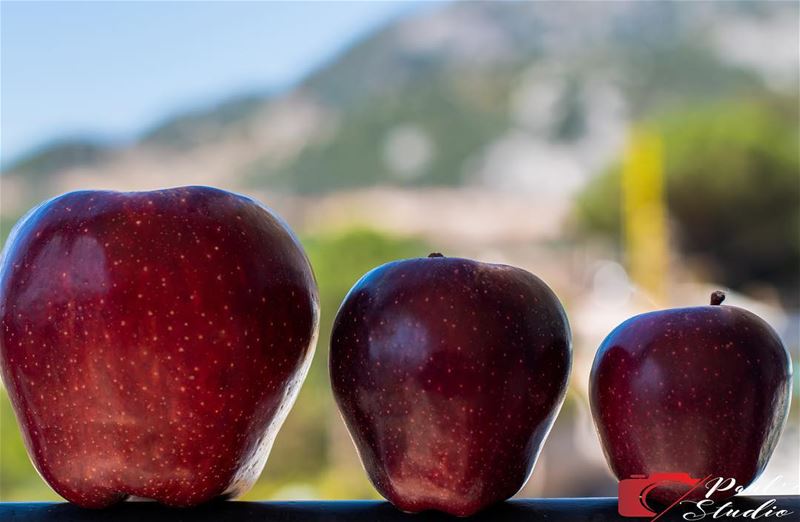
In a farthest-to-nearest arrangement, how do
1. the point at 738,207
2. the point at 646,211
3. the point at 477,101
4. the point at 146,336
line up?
1. the point at 477,101
2. the point at 738,207
3. the point at 646,211
4. the point at 146,336

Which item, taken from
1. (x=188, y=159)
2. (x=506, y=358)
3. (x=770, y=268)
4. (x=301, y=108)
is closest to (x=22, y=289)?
(x=506, y=358)

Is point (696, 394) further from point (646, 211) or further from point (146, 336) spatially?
point (646, 211)

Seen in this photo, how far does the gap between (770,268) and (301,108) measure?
8.81 meters

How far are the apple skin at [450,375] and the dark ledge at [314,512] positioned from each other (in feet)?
0.05

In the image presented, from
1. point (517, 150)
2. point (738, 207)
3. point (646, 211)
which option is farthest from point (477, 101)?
point (646, 211)

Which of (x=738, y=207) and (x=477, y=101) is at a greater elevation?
(x=477, y=101)

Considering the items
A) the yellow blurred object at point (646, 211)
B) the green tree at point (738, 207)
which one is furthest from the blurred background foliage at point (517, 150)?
the yellow blurred object at point (646, 211)

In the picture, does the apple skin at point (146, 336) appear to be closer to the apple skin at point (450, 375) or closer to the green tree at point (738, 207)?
the apple skin at point (450, 375)

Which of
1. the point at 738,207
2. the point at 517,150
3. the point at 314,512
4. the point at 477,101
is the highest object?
the point at 314,512

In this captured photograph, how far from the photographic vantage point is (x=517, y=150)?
15398 mm

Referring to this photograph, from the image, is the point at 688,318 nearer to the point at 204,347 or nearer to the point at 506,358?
the point at 506,358

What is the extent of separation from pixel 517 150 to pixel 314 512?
15254 mm

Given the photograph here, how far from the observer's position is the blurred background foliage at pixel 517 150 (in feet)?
36.3

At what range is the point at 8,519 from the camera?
1.33 ft
